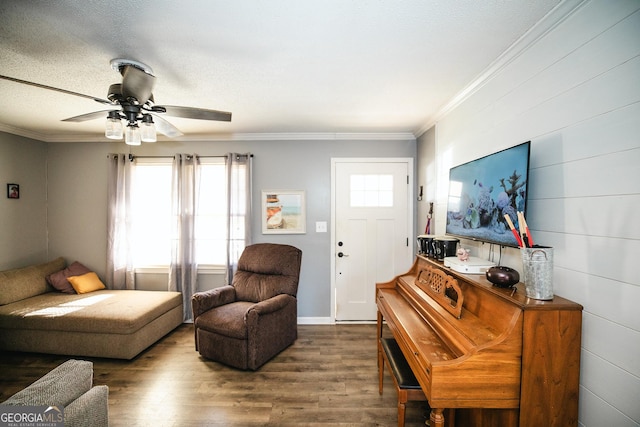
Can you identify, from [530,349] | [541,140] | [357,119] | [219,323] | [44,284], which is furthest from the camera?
[44,284]

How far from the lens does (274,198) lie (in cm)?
362

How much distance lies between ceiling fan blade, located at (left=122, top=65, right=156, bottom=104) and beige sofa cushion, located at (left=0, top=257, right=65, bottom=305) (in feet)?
10.00

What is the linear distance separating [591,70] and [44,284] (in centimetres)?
536

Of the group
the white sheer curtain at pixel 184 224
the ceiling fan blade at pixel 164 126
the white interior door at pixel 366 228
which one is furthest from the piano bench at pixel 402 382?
the white sheer curtain at pixel 184 224

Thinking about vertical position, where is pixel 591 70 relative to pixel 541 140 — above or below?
above

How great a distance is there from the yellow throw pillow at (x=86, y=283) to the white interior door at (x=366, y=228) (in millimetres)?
3138

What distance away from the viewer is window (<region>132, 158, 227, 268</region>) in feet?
12.0

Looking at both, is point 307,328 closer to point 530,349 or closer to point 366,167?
point 366,167

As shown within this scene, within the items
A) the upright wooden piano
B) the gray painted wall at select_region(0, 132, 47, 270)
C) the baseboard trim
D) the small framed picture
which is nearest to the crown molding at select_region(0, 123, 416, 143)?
the gray painted wall at select_region(0, 132, 47, 270)

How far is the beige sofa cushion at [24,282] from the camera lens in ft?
9.76

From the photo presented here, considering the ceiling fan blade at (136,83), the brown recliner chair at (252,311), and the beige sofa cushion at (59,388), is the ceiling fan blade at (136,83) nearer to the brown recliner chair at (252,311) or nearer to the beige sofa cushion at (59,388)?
the beige sofa cushion at (59,388)

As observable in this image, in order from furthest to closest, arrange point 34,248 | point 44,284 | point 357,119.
Answer: 1. point 34,248
2. point 44,284
3. point 357,119

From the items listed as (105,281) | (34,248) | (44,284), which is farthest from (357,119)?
(34,248)
